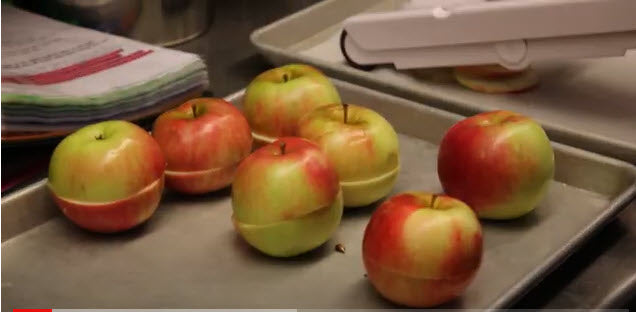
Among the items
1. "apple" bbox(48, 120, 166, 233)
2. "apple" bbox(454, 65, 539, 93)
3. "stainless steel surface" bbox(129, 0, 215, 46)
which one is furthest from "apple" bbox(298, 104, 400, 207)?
"stainless steel surface" bbox(129, 0, 215, 46)

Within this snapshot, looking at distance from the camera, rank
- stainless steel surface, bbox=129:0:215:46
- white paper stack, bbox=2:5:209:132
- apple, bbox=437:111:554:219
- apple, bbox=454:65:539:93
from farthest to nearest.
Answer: stainless steel surface, bbox=129:0:215:46 → apple, bbox=454:65:539:93 → white paper stack, bbox=2:5:209:132 → apple, bbox=437:111:554:219

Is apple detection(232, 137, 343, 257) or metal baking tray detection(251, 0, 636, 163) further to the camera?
metal baking tray detection(251, 0, 636, 163)

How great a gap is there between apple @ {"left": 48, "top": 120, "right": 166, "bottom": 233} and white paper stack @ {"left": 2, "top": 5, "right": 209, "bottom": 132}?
0.38ft

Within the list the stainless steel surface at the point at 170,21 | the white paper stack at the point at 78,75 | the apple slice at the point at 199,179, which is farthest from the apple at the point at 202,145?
the stainless steel surface at the point at 170,21

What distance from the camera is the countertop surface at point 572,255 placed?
652 millimetres

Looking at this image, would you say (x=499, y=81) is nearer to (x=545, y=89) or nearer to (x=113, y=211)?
(x=545, y=89)

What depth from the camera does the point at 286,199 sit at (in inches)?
25.5

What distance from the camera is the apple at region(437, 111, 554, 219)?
0.70m

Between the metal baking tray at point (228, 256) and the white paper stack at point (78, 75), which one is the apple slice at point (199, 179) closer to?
the metal baking tray at point (228, 256)

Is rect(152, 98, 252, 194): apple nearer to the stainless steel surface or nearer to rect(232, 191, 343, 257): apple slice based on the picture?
rect(232, 191, 343, 257): apple slice

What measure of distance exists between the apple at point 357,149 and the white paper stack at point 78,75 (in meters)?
0.19

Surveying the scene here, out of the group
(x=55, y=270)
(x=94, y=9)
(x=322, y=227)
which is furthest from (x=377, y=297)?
(x=94, y=9)

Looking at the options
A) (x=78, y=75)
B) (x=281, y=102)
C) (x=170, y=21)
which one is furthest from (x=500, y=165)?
(x=170, y=21)

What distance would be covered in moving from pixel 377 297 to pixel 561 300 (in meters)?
0.12
